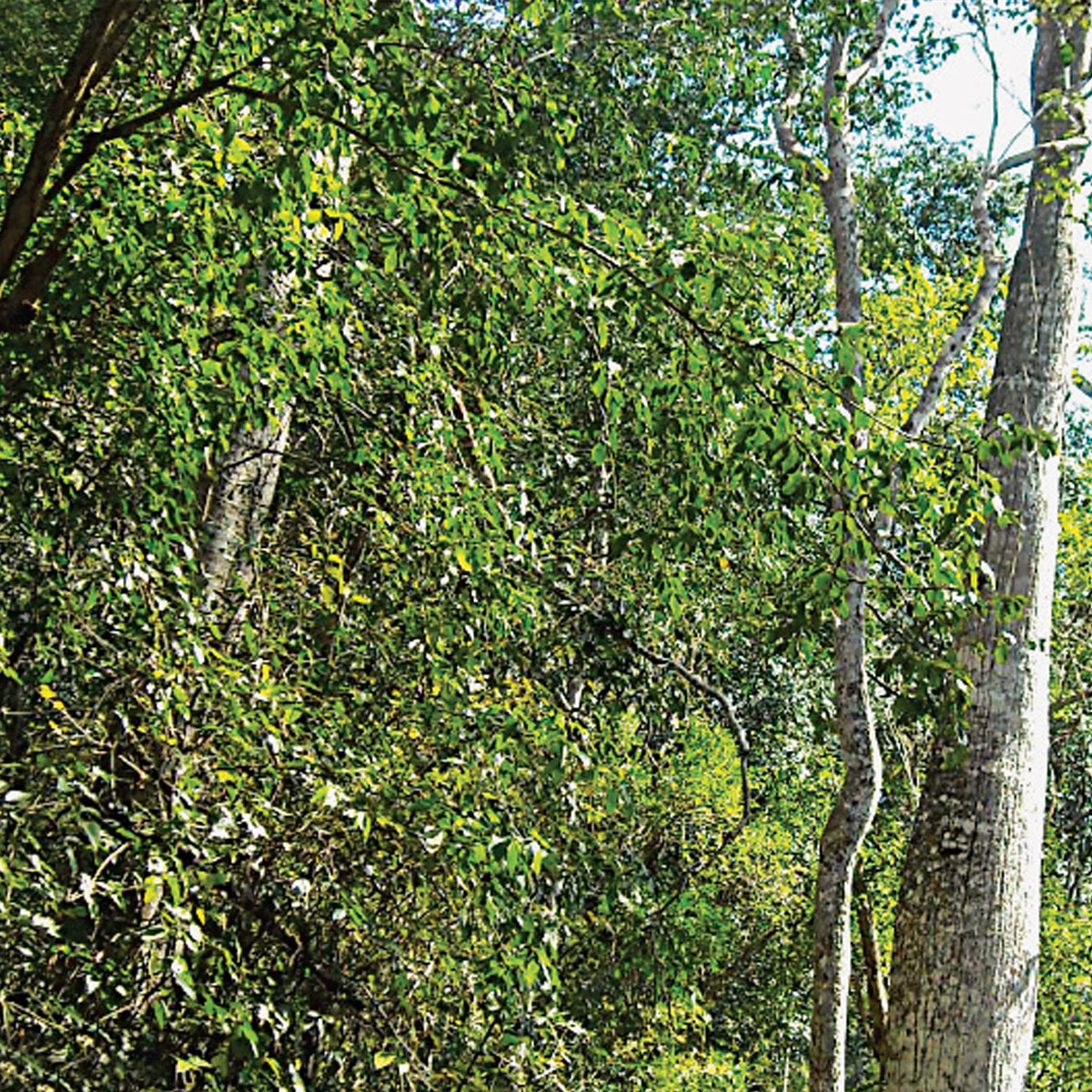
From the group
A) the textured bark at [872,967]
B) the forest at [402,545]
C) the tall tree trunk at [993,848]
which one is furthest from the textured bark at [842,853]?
the textured bark at [872,967]

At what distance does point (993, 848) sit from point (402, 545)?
3.12m

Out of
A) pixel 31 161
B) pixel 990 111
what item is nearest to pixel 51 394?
pixel 31 161

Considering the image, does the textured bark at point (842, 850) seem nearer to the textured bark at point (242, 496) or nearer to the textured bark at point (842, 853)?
the textured bark at point (842, 853)

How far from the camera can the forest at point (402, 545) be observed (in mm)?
3025

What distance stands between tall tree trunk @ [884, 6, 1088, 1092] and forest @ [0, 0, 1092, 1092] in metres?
0.02

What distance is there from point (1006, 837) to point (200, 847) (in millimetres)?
3844

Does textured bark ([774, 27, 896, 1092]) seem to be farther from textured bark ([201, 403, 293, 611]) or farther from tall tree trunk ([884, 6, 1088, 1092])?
textured bark ([201, 403, 293, 611])

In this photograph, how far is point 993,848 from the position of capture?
593 cm

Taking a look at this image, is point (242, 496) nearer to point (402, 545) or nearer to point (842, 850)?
point (402, 545)

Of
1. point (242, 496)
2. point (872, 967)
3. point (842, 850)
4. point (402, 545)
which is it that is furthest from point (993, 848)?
point (872, 967)

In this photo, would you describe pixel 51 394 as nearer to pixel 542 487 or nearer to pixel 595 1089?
pixel 542 487

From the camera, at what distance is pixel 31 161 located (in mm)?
2582

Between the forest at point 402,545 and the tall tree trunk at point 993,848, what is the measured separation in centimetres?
2

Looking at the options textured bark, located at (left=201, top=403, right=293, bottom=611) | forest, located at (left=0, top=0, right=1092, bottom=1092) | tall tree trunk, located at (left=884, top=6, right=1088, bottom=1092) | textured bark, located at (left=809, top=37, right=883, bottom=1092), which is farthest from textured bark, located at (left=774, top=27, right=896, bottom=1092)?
textured bark, located at (left=201, top=403, right=293, bottom=611)
